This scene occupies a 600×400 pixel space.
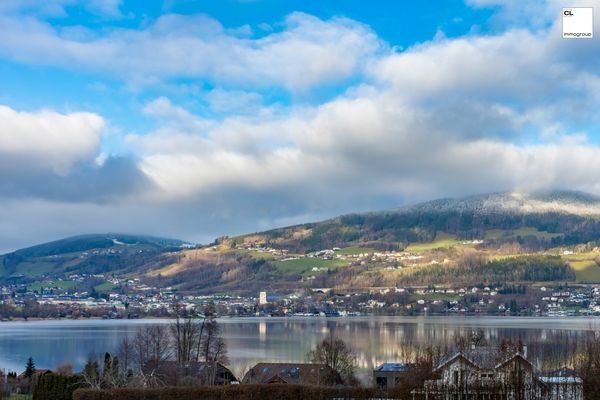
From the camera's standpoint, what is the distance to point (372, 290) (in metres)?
187

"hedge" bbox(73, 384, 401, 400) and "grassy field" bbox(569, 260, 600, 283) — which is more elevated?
"grassy field" bbox(569, 260, 600, 283)

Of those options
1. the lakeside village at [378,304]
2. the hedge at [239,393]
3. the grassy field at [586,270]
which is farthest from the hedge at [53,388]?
the grassy field at [586,270]

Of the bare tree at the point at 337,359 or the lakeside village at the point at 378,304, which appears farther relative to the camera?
the lakeside village at the point at 378,304

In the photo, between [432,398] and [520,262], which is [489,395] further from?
[520,262]

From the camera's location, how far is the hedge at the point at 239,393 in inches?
1000

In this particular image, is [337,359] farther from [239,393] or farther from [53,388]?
[53,388]

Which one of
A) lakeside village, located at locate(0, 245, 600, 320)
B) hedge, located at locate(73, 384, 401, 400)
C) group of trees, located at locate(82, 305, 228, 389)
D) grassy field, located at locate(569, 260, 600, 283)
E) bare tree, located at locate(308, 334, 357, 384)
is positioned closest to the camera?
hedge, located at locate(73, 384, 401, 400)

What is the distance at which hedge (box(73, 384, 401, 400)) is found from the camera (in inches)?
1000

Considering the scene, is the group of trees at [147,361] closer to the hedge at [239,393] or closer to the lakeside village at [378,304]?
the hedge at [239,393]

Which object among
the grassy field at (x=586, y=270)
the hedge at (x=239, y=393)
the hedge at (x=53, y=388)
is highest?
the grassy field at (x=586, y=270)

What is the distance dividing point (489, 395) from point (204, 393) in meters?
9.95

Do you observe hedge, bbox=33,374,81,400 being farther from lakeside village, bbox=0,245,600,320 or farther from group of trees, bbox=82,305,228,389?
lakeside village, bbox=0,245,600,320

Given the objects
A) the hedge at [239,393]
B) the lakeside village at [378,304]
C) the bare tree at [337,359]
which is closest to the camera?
the hedge at [239,393]

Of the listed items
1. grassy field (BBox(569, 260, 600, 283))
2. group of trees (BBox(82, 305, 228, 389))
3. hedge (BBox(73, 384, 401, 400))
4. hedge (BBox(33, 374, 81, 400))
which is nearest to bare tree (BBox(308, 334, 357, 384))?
group of trees (BBox(82, 305, 228, 389))
